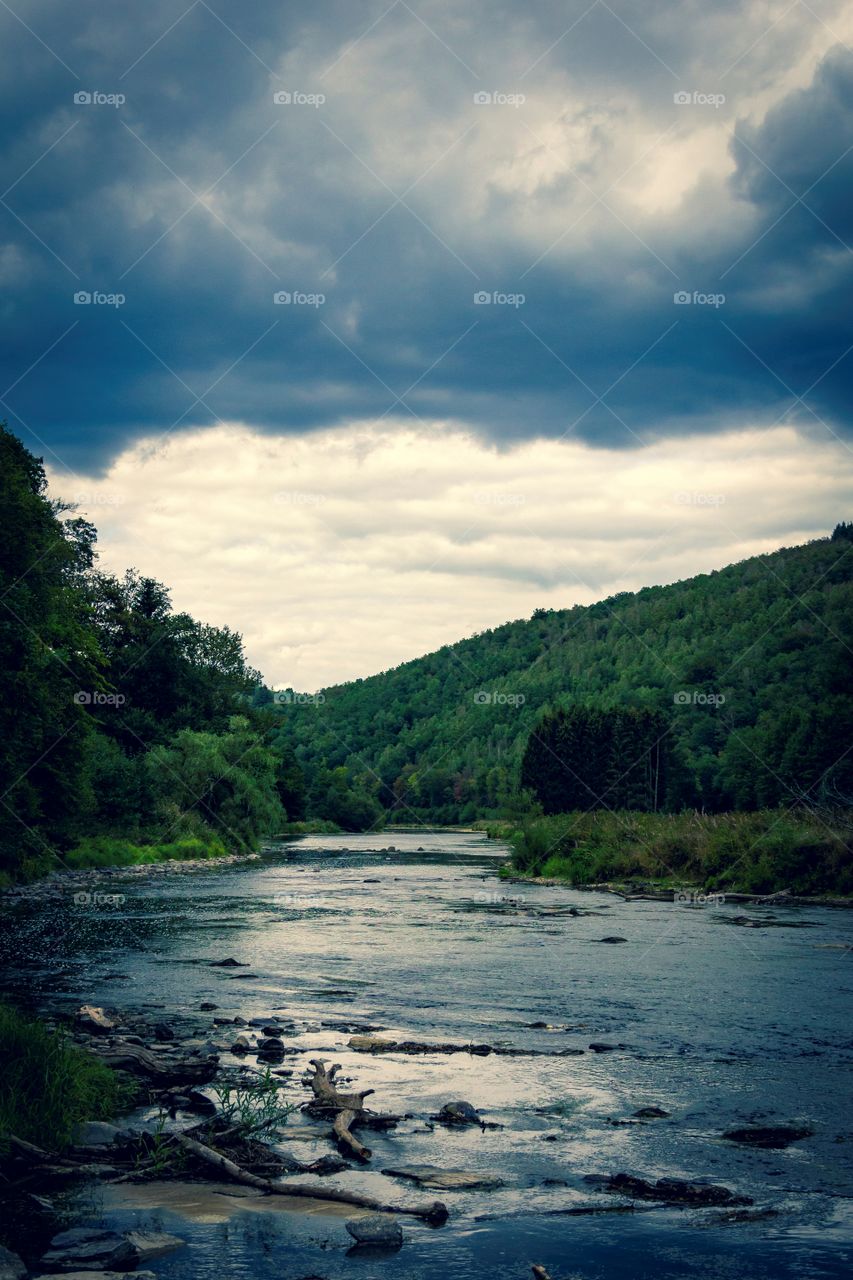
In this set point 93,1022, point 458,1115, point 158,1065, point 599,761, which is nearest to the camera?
point 458,1115

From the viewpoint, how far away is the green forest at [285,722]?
1631 inches

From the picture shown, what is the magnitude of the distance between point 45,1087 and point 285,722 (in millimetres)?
104604

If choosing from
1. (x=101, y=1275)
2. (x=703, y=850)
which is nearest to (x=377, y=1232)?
(x=101, y=1275)

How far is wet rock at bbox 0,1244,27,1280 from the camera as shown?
7215mm

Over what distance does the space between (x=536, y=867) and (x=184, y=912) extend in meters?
23.7

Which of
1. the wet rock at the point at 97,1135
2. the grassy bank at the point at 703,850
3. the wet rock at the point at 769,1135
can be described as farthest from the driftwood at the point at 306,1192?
the grassy bank at the point at 703,850

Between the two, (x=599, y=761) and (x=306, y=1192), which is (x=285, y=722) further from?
(x=306, y=1192)

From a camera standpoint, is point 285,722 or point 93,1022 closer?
point 93,1022

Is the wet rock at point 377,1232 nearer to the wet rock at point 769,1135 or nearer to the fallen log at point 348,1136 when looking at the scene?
the fallen log at point 348,1136

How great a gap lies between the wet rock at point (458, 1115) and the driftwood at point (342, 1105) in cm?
86

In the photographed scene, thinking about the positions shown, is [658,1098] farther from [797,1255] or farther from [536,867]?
[536,867]

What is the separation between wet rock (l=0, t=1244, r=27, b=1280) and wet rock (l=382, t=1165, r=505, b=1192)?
3.47 metres

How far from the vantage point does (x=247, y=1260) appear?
799 cm

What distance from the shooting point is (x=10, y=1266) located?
7.33 meters
